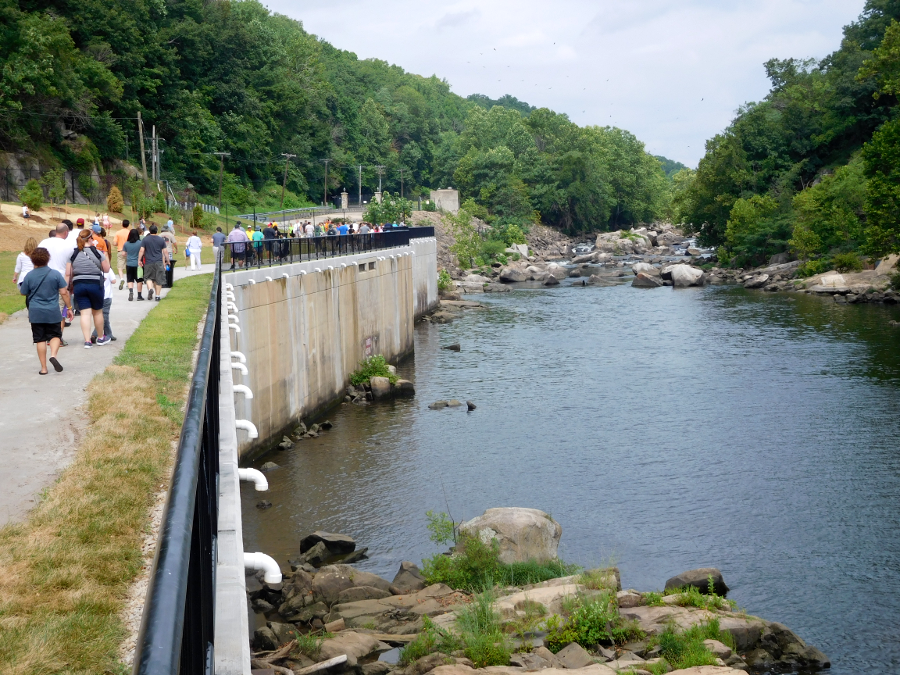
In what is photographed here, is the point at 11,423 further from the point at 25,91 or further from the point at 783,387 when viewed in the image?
the point at 25,91

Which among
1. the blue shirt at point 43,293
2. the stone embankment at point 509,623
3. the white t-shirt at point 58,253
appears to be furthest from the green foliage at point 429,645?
the white t-shirt at point 58,253

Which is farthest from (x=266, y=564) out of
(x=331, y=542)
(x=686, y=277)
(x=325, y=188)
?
(x=325, y=188)

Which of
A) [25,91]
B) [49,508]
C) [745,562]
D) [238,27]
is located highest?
[238,27]

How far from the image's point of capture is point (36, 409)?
11367 millimetres

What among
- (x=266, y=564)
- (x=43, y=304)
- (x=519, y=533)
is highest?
(x=43, y=304)

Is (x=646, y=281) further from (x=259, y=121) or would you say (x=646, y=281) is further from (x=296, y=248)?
(x=259, y=121)

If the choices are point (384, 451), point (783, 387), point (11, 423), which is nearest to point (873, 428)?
point (783, 387)

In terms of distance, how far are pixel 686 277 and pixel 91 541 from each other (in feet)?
204

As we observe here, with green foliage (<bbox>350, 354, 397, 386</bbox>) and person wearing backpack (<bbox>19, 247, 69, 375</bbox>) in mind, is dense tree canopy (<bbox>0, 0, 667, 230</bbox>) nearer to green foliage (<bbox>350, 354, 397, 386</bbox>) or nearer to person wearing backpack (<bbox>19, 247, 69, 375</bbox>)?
green foliage (<bbox>350, 354, 397, 386</bbox>)

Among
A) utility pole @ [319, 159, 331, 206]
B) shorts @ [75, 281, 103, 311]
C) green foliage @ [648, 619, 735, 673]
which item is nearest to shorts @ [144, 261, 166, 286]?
shorts @ [75, 281, 103, 311]

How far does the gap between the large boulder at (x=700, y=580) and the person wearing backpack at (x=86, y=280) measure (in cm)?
1066

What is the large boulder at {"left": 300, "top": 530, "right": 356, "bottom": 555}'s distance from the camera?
15898 millimetres

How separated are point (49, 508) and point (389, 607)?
6622 millimetres

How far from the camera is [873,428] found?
23.5 metres
